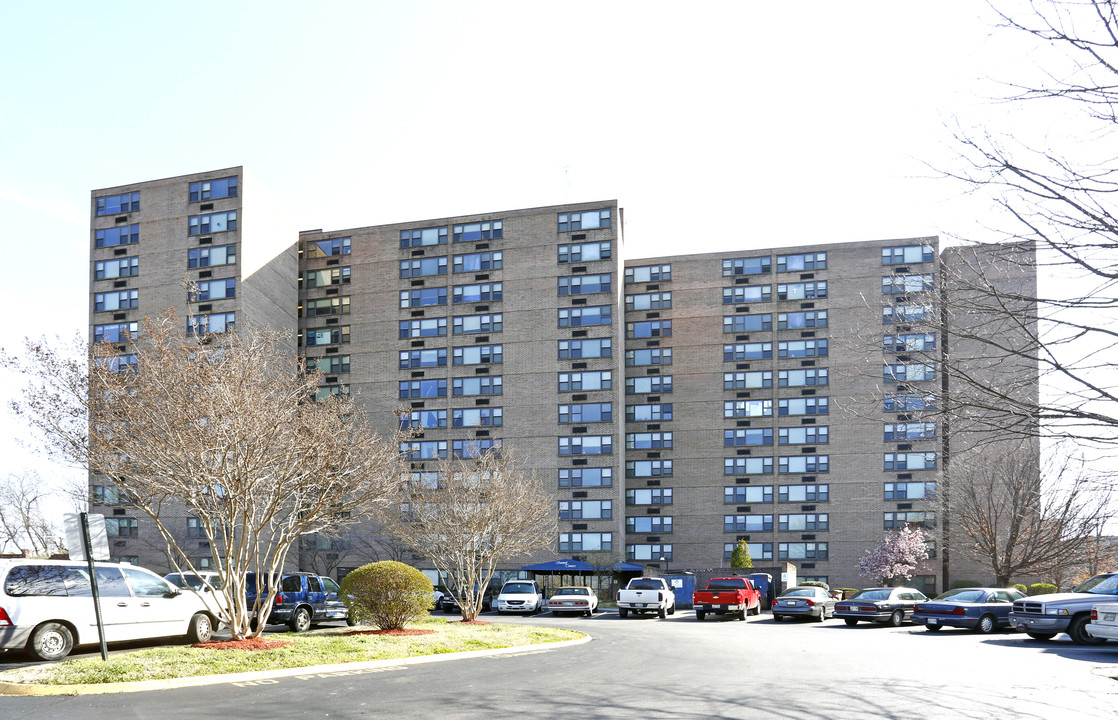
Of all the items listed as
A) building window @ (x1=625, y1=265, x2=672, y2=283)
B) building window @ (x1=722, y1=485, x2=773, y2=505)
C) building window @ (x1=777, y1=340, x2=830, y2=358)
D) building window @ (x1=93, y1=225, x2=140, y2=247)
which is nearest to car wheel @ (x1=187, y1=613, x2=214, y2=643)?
building window @ (x1=722, y1=485, x2=773, y2=505)

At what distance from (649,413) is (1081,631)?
53.2m

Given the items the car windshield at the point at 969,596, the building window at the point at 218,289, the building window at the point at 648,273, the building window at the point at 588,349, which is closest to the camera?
the car windshield at the point at 969,596

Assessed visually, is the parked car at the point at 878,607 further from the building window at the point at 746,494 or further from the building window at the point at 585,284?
the building window at the point at 585,284

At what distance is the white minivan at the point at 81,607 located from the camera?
1611cm

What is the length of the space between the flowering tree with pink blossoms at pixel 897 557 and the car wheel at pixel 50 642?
58.5m

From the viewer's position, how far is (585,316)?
71938 mm

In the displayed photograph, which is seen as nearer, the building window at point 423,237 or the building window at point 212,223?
the building window at point 212,223

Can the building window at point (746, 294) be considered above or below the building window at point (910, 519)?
above

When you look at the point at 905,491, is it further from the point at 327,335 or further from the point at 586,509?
the point at 327,335

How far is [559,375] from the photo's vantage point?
71.5 metres

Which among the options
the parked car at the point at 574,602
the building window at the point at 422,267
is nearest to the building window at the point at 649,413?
the building window at the point at 422,267

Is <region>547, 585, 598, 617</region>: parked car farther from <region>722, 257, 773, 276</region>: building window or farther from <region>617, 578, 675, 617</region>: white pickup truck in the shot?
<region>722, 257, 773, 276</region>: building window

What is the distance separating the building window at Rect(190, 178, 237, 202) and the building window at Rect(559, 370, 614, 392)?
2729 cm

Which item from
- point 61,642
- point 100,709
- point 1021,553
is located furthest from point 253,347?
point 1021,553
